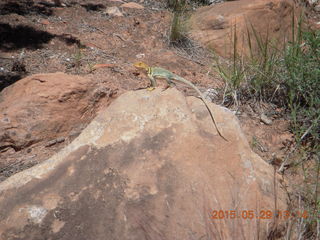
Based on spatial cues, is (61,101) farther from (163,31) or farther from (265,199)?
(163,31)

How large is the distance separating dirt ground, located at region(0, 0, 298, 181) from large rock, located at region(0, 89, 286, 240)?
0.97 m

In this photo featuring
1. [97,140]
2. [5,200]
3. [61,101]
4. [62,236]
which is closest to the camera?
[62,236]

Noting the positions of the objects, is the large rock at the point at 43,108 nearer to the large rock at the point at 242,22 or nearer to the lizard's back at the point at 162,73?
the lizard's back at the point at 162,73

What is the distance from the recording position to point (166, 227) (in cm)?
167

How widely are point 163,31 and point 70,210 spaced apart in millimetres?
4550

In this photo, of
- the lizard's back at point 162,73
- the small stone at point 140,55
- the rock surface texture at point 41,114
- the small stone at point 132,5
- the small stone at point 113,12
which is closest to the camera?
the rock surface texture at point 41,114

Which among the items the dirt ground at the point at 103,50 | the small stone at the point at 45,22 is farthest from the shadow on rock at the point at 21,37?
the small stone at the point at 45,22

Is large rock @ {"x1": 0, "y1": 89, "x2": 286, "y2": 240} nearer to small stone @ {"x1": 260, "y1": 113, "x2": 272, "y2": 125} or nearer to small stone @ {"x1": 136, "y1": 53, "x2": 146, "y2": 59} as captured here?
small stone @ {"x1": 260, "y1": 113, "x2": 272, "y2": 125}

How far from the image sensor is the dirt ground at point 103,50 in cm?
333

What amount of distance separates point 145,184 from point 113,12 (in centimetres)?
496

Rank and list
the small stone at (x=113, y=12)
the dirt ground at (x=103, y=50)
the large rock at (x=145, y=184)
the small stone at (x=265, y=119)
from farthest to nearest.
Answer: the small stone at (x=113, y=12) → the dirt ground at (x=103, y=50) → the small stone at (x=265, y=119) → the large rock at (x=145, y=184)

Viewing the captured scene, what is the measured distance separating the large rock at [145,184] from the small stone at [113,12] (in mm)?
4294

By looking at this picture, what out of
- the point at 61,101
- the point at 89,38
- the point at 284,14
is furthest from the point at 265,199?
the point at 284,14

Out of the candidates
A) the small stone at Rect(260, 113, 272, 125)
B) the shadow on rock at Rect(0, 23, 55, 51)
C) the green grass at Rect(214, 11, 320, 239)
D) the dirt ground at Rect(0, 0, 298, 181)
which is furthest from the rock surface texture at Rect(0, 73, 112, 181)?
the shadow on rock at Rect(0, 23, 55, 51)
